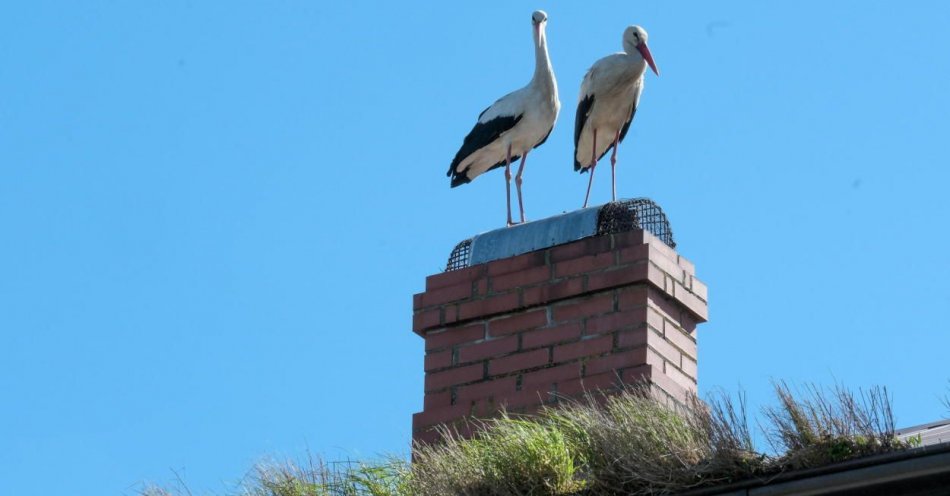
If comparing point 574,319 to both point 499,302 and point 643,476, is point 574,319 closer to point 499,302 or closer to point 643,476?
point 499,302

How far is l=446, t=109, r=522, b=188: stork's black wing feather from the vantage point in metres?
12.5

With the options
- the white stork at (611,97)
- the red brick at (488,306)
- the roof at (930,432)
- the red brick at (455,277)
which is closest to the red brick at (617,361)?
the red brick at (488,306)

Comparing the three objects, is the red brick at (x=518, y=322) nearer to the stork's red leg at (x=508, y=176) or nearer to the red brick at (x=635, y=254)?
the red brick at (x=635, y=254)

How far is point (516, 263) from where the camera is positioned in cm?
884

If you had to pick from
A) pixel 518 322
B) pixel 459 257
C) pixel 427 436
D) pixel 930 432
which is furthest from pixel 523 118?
pixel 930 432

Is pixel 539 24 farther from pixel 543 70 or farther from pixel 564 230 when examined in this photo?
pixel 564 230

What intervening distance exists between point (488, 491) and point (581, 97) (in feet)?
18.5

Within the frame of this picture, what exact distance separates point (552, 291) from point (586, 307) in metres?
0.21

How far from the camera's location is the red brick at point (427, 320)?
892 cm

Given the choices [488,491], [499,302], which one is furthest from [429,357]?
[488,491]

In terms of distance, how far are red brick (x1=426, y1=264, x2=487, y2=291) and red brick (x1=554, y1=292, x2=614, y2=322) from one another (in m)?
0.56

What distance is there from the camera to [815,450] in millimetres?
6227

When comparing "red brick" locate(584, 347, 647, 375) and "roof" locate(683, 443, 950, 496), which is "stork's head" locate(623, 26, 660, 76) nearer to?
"red brick" locate(584, 347, 647, 375)

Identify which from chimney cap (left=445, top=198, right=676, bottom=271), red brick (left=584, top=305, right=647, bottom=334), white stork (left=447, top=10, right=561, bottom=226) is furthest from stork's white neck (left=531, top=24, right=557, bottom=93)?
red brick (left=584, top=305, right=647, bottom=334)
